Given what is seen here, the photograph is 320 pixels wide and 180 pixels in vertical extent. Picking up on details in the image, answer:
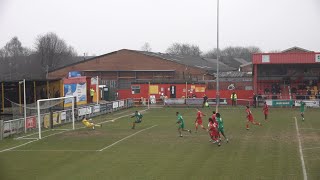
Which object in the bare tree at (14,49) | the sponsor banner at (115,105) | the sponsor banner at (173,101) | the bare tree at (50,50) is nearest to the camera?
the sponsor banner at (115,105)

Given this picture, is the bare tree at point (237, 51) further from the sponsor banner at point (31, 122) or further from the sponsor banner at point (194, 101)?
the sponsor banner at point (31, 122)

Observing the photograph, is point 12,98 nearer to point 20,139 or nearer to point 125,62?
point 20,139

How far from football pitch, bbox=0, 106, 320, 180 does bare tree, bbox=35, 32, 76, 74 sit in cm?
7101

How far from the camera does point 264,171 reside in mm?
17359

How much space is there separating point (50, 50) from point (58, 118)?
226ft

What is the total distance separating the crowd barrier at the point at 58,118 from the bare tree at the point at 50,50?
49.3 metres

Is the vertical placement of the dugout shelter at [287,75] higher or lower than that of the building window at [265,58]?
lower

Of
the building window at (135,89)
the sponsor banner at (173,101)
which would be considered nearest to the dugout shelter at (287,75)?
the sponsor banner at (173,101)

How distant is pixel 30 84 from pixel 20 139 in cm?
1517

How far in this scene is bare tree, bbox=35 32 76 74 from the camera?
101m

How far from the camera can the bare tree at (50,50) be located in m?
101

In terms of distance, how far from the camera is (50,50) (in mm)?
103750

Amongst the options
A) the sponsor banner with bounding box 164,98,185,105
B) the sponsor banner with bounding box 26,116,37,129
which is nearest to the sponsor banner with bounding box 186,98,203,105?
the sponsor banner with bounding box 164,98,185,105

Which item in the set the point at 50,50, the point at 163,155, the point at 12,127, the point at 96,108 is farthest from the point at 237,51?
the point at 163,155
